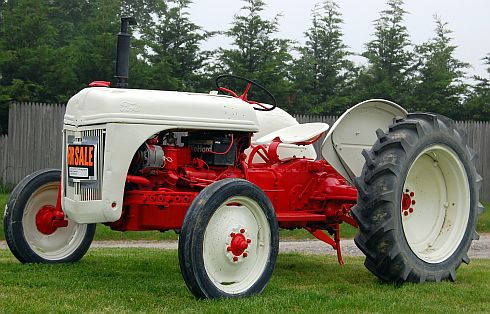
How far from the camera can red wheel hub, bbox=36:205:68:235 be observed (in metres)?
7.30

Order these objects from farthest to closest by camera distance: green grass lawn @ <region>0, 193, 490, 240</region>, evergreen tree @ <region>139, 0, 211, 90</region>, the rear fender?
evergreen tree @ <region>139, 0, 211, 90</region>
green grass lawn @ <region>0, 193, 490, 240</region>
the rear fender

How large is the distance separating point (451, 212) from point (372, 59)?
1947 centimetres

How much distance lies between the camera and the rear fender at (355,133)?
769cm

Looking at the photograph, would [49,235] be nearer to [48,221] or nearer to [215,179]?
[48,221]

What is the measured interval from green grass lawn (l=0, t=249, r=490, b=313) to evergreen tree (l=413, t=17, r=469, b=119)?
1843 cm

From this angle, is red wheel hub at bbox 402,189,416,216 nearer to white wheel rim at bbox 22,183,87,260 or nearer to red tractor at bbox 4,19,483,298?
red tractor at bbox 4,19,483,298

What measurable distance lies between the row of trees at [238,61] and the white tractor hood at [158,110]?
13775 millimetres

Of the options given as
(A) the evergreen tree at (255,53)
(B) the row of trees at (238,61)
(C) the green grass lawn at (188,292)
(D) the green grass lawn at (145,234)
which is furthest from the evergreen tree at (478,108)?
(C) the green grass lawn at (188,292)

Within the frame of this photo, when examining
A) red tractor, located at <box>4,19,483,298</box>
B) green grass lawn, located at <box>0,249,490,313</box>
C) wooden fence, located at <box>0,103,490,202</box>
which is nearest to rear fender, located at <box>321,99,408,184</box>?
red tractor, located at <box>4,19,483,298</box>

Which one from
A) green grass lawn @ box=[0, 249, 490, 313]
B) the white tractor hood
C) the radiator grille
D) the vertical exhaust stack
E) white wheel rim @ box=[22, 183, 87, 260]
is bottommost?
green grass lawn @ box=[0, 249, 490, 313]

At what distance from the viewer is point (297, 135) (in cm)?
769

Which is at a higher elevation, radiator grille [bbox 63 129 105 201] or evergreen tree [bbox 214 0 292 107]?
evergreen tree [bbox 214 0 292 107]

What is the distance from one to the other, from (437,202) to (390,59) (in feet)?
65.3

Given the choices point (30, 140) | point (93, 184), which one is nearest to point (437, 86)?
point (30, 140)
